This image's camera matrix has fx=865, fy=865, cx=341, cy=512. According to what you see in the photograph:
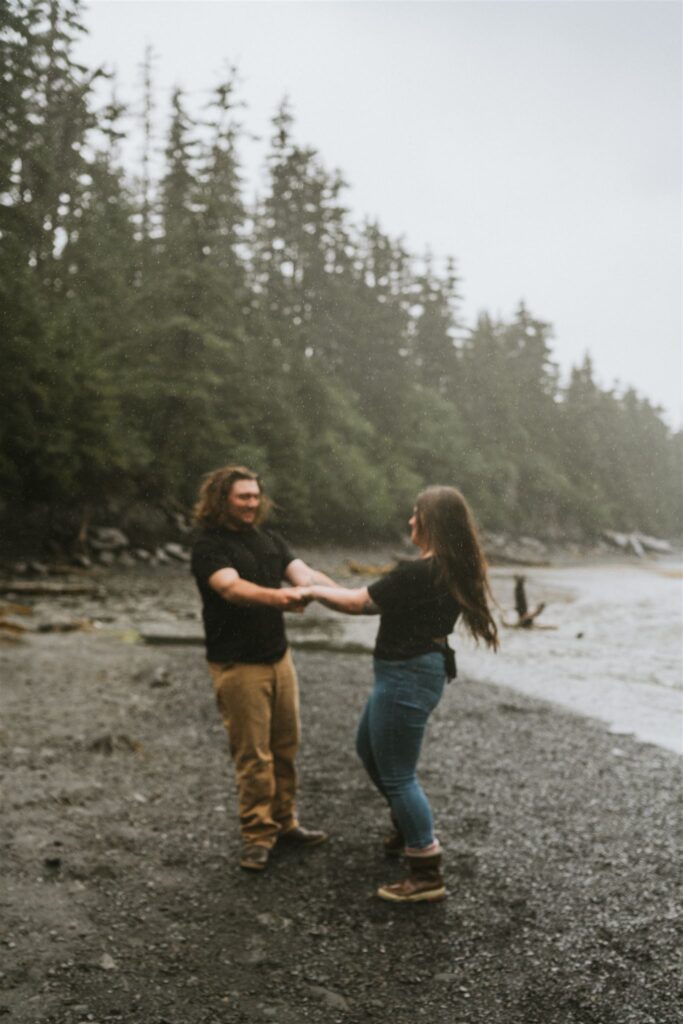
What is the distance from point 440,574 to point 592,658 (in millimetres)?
12274

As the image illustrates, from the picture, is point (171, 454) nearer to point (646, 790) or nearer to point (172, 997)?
point (646, 790)

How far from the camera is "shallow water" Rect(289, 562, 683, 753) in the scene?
11273 mm

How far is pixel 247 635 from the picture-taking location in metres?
5.11

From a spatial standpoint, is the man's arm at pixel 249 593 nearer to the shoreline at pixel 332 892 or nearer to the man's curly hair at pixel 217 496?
the man's curly hair at pixel 217 496

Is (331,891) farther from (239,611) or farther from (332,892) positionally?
(239,611)

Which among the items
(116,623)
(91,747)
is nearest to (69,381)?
(116,623)

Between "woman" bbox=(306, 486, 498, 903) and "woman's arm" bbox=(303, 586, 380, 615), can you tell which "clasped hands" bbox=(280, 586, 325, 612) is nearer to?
"woman's arm" bbox=(303, 586, 380, 615)

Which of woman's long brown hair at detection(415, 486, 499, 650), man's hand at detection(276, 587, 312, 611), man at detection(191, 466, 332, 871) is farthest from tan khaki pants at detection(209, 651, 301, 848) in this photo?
woman's long brown hair at detection(415, 486, 499, 650)

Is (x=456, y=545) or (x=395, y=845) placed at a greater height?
(x=456, y=545)

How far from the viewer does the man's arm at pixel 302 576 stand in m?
5.18

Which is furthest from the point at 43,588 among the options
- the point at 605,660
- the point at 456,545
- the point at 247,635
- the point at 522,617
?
the point at 456,545

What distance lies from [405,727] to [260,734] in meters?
1.02

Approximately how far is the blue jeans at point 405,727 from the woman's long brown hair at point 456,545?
1.16ft

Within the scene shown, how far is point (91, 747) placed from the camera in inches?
310
